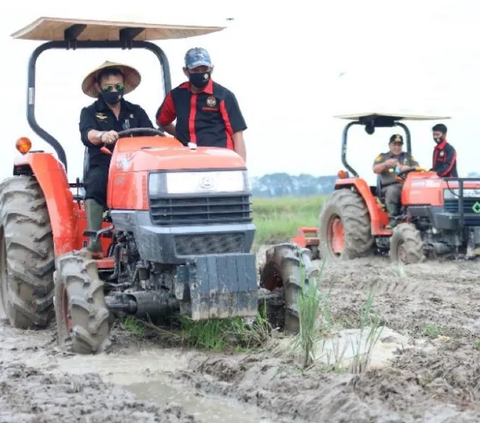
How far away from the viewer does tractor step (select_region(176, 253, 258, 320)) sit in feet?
21.9

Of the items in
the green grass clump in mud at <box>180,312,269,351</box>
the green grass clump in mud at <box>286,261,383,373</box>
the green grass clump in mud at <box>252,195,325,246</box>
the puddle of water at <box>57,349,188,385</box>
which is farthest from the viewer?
the green grass clump in mud at <box>252,195,325,246</box>

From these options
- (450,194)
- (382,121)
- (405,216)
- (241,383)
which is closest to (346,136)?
(382,121)

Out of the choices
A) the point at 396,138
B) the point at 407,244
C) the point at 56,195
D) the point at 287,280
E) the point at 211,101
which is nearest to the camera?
the point at 287,280

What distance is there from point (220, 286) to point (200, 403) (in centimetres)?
114

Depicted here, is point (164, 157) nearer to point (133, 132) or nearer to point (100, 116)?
point (133, 132)

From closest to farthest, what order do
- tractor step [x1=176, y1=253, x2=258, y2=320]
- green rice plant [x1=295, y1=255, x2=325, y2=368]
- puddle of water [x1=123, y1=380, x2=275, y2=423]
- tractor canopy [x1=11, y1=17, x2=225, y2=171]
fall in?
puddle of water [x1=123, y1=380, x2=275, y2=423], green rice plant [x1=295, y1=255, x2=325, y2=368], tractor step [x1=176, y1=253, x2=258, y2=320], tractor canopy [x1=11, y1=17, x2=225, y2=171]

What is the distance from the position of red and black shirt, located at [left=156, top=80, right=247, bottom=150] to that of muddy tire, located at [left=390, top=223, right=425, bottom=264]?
6365 mm

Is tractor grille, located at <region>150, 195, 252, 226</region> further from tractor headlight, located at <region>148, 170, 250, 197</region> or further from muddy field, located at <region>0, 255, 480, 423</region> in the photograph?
muddy field, located at <region>0, 255, 480, 423</region>

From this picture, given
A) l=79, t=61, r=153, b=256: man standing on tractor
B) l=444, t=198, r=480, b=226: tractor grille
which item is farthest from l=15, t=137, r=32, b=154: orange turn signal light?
l=444, t=198, r=480, b=226: tractor grille

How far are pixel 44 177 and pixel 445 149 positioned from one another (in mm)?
8590

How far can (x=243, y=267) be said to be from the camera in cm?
677

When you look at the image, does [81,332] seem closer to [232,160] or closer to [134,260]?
[134,260]

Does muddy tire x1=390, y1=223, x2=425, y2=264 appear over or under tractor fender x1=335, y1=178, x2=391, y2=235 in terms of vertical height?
under

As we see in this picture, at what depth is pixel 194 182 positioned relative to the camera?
6934mm
